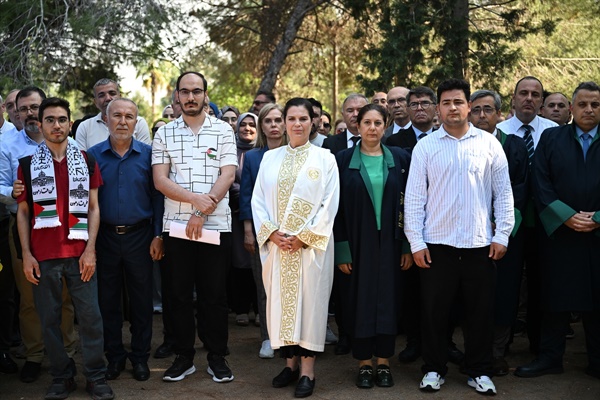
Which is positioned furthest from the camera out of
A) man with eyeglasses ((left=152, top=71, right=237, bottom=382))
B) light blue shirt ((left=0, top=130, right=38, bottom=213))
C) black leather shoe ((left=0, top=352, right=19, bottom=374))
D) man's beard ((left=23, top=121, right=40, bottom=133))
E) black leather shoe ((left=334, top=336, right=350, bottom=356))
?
black leather shoe ((left=334, top=336, right=350, bottom=356))

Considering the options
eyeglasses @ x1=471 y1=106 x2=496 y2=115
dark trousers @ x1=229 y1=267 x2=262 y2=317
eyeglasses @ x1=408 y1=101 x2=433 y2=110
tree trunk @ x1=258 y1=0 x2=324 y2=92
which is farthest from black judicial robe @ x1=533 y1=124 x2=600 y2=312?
tree trunk @ x1=258 y1=0 x2=324 y2=92

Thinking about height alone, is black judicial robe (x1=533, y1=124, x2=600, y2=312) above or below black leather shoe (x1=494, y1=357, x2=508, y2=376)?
above

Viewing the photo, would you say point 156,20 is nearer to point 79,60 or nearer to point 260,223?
point 79,60

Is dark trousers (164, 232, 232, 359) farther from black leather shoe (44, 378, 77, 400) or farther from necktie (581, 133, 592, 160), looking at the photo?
necktie (581, 133, 592, 160)

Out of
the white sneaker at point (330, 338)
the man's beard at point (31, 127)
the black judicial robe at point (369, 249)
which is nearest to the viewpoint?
the black judicial robe at point (369, 249)

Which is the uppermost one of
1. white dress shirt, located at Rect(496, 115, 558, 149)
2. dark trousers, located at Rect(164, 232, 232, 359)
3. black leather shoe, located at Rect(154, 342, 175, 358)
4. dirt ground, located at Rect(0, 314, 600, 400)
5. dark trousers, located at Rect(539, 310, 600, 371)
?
white dress shirt, located at Rect(496, 115, 558, 149)

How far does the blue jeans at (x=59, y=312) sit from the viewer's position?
5223 millimetres

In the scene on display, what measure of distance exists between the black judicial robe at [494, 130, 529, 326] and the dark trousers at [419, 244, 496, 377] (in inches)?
15.3

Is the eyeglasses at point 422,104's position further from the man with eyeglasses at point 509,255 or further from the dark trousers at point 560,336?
the dark trousers at point 560,336

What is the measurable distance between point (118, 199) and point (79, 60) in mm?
5884

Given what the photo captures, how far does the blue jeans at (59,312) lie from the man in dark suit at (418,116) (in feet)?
9.72

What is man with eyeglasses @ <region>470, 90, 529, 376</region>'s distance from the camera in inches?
227

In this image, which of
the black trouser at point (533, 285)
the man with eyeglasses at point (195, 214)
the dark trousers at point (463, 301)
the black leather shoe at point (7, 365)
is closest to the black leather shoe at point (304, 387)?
the man with eyeglasses at point (195, 214)

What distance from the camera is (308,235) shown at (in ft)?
17.3
